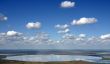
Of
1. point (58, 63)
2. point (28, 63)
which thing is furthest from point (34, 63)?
point (58, 63)

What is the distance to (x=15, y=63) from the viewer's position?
234 feet

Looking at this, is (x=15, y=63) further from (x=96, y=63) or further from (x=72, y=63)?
(x=96, y=63)

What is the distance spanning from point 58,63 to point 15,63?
464 inches

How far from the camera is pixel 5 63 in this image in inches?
2790

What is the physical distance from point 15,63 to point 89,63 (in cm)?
2021

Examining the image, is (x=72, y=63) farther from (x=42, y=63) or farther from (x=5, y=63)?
(x=5, y=63)

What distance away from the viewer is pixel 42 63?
235 feet

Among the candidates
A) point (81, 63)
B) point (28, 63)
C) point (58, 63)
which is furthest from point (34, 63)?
point (81, 63)

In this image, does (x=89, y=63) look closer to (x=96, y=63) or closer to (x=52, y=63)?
(x=96, y=63)

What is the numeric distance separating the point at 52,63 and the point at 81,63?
27.3 ft

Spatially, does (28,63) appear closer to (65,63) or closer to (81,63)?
(65,63)

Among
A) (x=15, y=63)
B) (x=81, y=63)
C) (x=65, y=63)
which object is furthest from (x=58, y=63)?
(x=15, y=63)

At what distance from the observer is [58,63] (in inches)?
2827

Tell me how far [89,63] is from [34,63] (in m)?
15.0
